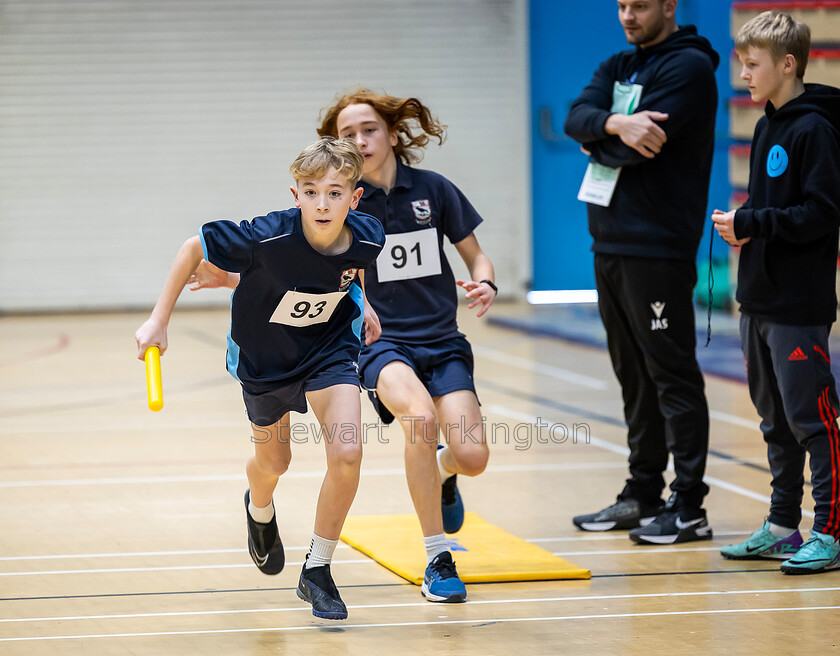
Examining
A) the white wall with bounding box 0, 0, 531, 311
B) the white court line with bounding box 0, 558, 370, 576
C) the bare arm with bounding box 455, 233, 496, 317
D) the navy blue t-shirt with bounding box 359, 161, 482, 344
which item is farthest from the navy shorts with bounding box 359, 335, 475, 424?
the white wall with bounding box 0, 0, 531, 311

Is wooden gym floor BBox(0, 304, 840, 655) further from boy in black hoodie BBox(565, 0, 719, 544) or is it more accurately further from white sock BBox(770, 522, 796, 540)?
boy in black hoodie BBox(565, 0, 719, 544)

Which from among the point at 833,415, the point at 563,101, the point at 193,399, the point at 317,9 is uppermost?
the point at 317,9

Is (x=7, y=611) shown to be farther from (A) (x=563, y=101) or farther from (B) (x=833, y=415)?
(A) (x=563, y=101)

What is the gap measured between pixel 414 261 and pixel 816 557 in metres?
1.59

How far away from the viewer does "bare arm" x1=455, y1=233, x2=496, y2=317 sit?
3.58m

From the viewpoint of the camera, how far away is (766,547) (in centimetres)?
372

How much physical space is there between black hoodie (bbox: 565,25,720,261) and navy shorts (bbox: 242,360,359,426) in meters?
1.25

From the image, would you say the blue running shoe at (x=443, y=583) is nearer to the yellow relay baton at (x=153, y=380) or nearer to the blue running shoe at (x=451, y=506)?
the blue running shoe at (x=451, y=506)

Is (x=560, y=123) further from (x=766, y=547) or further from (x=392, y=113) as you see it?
(x=766, y=547)

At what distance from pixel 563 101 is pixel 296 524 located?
29.3 feet

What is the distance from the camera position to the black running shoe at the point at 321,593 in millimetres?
3145

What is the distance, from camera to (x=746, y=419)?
6.22 metres

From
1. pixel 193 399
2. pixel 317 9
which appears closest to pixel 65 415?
pixel 193 399

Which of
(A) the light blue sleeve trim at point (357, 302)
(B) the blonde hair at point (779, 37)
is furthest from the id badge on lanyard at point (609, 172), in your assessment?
(A) the light blue sleeve trim at point (357, 302)
